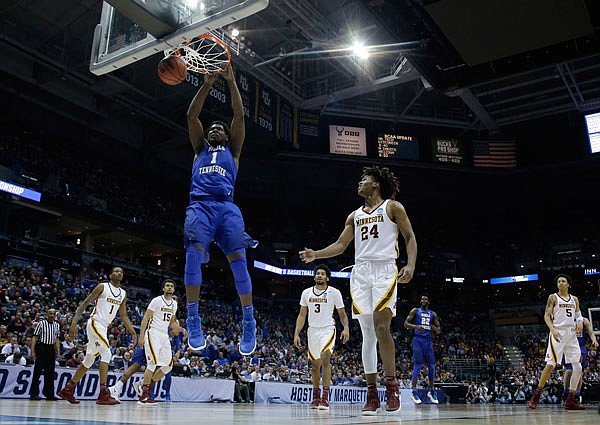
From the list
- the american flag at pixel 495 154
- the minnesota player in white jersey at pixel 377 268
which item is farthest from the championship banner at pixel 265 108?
the minnesota player in white jersey at pixel 377 268

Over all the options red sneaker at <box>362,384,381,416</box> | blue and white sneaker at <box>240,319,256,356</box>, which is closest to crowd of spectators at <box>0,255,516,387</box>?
blue and white sneaker at <box>240,319,256,356</box>

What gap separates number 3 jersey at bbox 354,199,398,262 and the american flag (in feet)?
82.5

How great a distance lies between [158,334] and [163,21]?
4.83 meters

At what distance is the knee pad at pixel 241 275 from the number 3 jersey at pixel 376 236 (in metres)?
1.14

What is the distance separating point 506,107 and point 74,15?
20.3 meters

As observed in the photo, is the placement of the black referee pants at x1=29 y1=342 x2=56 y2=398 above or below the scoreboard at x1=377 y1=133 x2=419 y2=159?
below

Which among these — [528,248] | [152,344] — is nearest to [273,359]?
[152,344]

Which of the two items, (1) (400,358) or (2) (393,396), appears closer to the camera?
(2) (393,396)

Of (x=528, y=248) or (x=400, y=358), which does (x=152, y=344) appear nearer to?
(x=400, y=358)

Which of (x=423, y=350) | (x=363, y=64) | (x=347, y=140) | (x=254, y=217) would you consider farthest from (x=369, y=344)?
(x=254, y=217)

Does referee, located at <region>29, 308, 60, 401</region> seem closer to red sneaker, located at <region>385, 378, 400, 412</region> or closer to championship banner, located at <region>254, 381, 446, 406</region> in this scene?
championship banner, located at <region>254, 381, 446, 406</region>

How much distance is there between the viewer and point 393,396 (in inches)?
209

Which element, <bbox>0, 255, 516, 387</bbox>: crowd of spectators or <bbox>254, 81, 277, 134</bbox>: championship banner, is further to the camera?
<bbox>254, 81, 277, 134</bbox>: championship banner

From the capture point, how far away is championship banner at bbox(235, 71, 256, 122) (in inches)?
795
